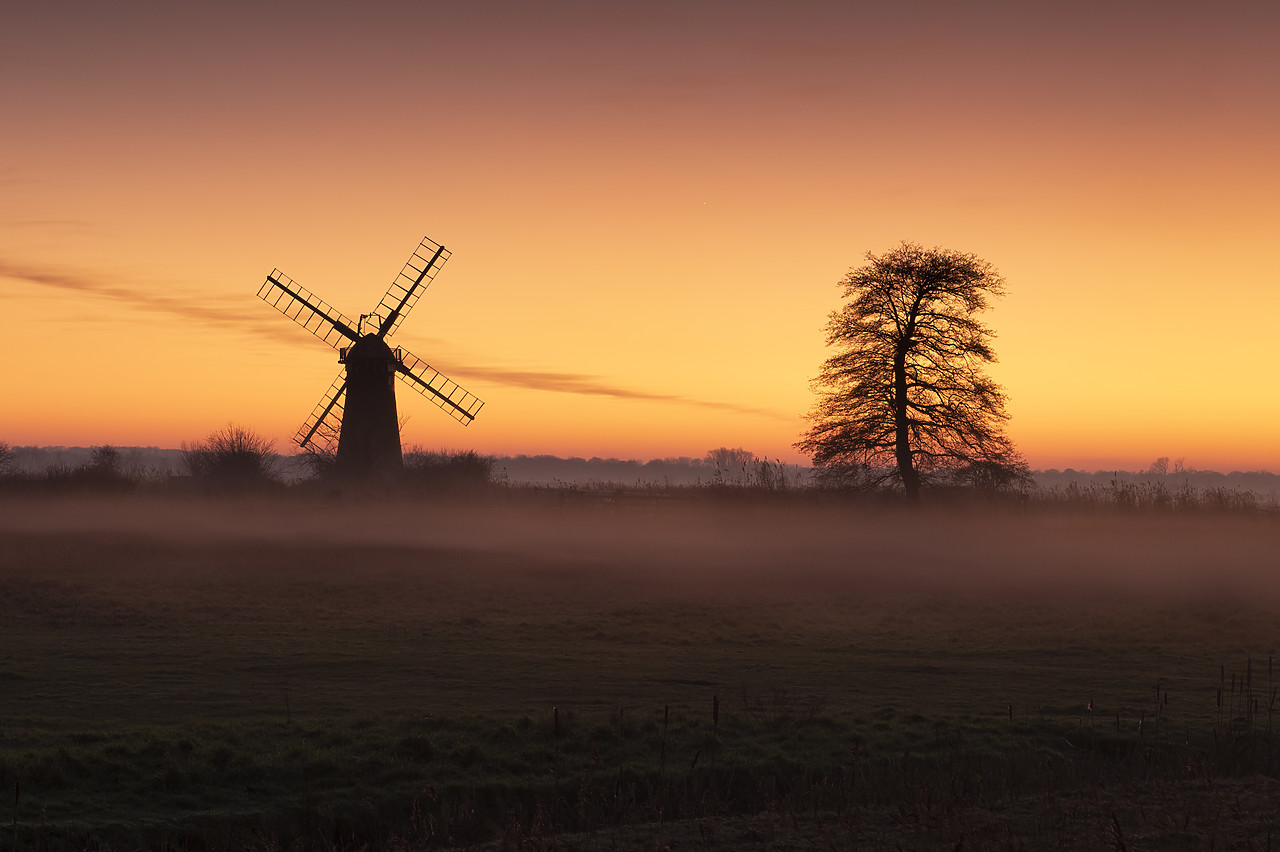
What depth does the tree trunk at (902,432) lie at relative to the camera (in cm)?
4362

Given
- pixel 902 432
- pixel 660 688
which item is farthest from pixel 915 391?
pixel 660 688

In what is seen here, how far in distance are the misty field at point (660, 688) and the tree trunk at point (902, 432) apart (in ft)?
5.62

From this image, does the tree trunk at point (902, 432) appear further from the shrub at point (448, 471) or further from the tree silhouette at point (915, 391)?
the shrub at point (448, 471)

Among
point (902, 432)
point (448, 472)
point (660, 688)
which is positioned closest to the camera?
point (660, 688)

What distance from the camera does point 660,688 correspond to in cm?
2209

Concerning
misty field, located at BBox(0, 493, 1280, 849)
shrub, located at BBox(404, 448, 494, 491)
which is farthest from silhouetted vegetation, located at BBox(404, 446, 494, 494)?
misty field, located at BBox(0, 493, 1280, 849)

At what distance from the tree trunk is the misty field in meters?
1.71

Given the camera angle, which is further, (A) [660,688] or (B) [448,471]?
(B) [448,471]

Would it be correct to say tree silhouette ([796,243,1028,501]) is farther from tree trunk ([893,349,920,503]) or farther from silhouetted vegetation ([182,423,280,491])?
silhouetted vegetation ([182,423,280,491])

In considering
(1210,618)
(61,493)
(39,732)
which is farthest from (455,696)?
(61,493)

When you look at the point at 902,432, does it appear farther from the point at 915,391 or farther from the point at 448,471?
the point at 448,471

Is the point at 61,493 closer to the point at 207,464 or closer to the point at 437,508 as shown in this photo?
the point at 207,464

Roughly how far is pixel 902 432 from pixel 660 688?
2453 cm

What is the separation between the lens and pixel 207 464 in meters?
66.0
